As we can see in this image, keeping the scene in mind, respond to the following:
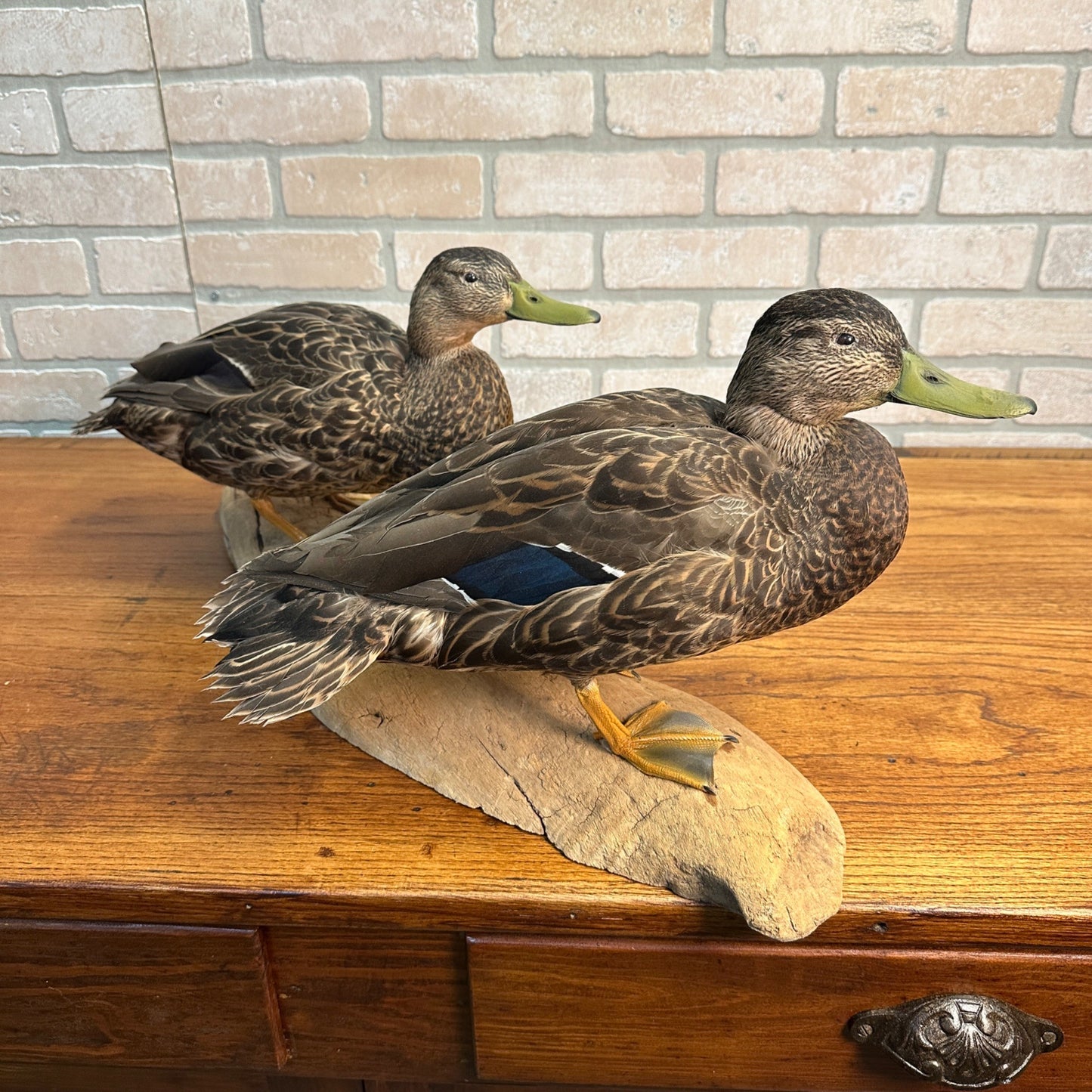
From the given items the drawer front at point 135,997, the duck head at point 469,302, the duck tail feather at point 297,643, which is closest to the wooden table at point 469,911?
the drawer front at point 135,997

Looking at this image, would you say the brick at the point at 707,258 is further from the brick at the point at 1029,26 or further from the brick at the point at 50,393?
the brick at the point at 50,393

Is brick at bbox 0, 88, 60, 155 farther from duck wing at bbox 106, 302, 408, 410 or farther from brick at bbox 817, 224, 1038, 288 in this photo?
brick at bbox 817, 224, 1038, 288

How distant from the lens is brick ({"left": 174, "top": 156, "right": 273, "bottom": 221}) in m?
1.45

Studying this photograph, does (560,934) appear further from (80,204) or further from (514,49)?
(80,204)

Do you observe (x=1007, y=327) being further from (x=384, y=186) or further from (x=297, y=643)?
(x=297, y=643)

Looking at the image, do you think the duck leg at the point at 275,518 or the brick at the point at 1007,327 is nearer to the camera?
the duck leg at the point at 275,518

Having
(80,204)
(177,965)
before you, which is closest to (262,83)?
(80,204)

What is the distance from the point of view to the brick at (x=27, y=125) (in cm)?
143

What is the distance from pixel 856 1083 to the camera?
0.82 metres

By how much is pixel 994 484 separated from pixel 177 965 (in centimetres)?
122

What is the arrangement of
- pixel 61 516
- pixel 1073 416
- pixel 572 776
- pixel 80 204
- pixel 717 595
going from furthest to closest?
pixel 1073 416 → pixel 80 204 → pixel 61 516 → pixel 572 776 → pixel 717 595

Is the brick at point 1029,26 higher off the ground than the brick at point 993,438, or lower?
higher

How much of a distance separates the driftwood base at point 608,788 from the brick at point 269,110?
2.87 ft

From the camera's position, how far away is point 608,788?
824 millimetres
